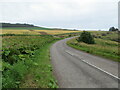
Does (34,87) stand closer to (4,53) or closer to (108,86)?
(108,86)

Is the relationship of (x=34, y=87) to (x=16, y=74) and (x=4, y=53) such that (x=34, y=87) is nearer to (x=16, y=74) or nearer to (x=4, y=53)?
(x=16, y=74)

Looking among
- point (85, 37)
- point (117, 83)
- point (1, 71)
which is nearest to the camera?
point (117, 83)

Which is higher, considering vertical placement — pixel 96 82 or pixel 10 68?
pixel 10 68

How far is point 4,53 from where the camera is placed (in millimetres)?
10734

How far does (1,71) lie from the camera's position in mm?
7367

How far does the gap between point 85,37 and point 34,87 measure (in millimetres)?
42484

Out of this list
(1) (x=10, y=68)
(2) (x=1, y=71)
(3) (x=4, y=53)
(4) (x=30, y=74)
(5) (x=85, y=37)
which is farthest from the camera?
(5) (x=85, y=37)

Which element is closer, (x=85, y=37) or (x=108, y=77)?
(x=108, y=77)

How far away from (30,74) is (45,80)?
5.29ft

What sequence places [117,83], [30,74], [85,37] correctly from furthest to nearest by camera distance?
[85,37] → [30,74] → [117,83]

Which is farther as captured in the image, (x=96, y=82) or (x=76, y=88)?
(x=96, y=82)

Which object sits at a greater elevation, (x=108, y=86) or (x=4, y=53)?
(x=4, y=53)

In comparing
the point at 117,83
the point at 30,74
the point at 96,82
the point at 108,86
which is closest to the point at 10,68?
the point at 30,74

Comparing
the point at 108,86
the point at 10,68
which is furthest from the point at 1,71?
the point at 108,86
